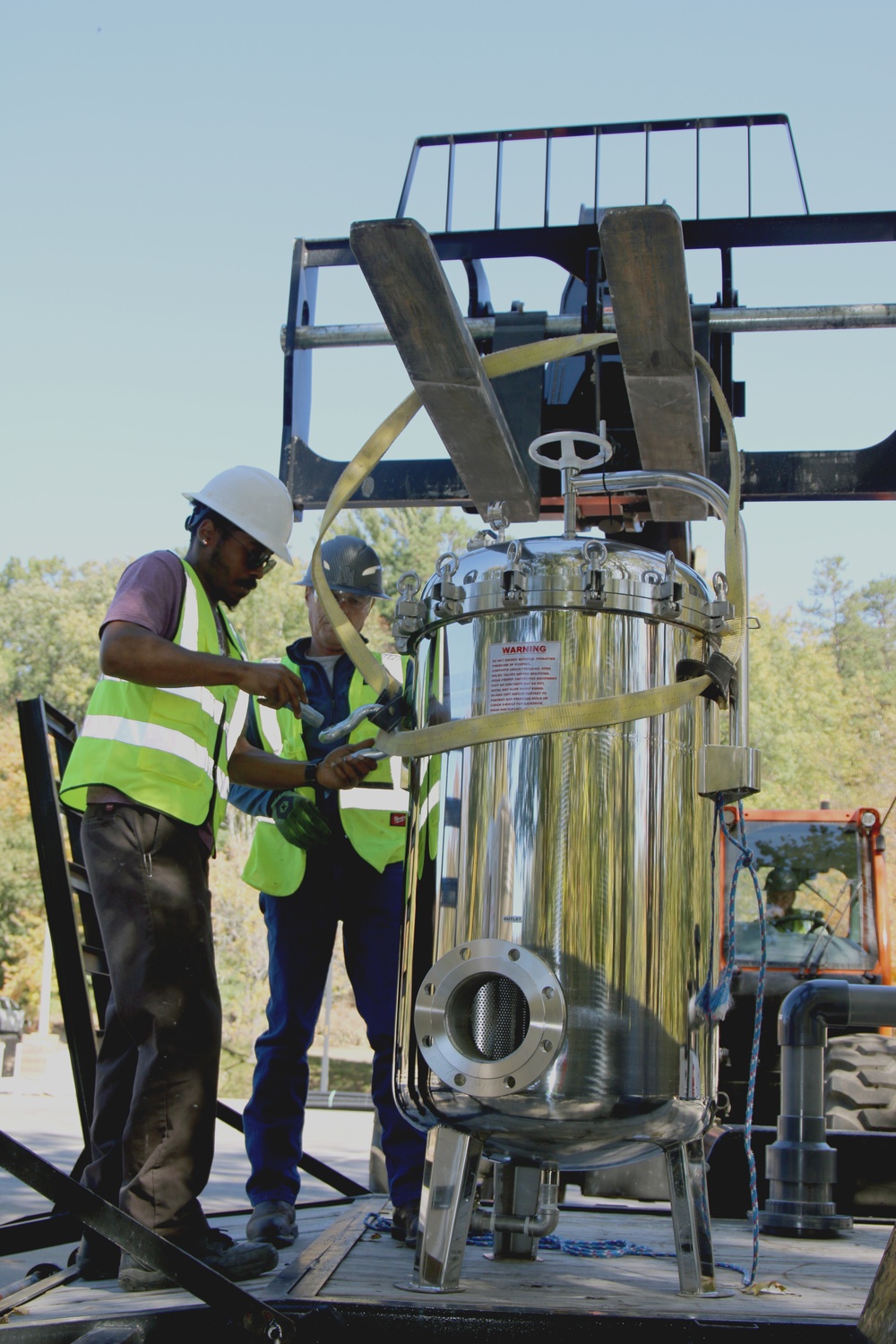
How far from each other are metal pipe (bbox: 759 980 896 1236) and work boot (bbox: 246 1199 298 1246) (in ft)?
5.09

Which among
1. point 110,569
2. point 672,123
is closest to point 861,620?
point 110,569

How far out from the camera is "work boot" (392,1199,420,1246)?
3413mm

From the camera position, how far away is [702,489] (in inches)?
136

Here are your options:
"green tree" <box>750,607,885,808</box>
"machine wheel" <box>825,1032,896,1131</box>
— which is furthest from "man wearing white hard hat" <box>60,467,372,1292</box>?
"green tree" <box>750,607,885,808</box>

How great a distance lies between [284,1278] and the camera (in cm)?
262

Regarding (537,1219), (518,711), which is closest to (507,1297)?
(537,1219)

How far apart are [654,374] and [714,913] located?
1.29 m

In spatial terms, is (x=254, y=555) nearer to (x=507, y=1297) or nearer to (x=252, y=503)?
(x=252, y=503)

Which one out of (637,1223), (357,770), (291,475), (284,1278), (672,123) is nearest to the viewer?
(284,1278)

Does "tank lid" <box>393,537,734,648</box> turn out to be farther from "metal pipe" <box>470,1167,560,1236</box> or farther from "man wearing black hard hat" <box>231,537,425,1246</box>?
"metal pipe" <box>470,1167,560,1236</box>

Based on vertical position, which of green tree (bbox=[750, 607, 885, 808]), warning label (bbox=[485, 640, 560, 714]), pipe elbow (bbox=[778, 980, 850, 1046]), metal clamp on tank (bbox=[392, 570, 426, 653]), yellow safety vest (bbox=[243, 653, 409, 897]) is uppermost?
green tree (bbox=[750, 607, 885, 808])

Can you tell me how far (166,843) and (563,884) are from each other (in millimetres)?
946

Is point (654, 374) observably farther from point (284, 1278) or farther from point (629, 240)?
point (284, 1278)

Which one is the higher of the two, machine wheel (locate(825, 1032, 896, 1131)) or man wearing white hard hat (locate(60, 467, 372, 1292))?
man wearing white hard hat (locate(60, 467, 372, 1292))
